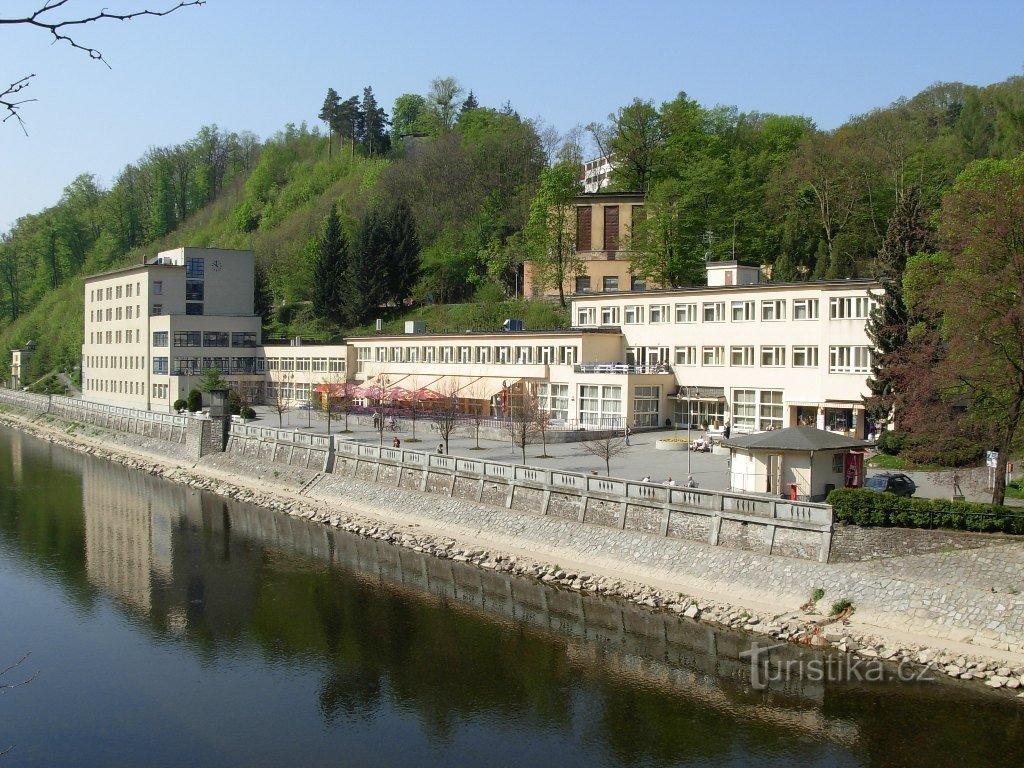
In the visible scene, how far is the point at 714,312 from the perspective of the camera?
49000mm

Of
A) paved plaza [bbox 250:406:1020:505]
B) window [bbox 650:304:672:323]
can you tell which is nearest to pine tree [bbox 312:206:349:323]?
paved plaza [bbox 250:406:1020:505]

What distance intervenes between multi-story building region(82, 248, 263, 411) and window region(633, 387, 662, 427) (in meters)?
35.8

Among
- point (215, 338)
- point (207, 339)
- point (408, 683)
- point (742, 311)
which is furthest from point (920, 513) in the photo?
point (215, 338)

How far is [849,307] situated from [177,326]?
49776 mm

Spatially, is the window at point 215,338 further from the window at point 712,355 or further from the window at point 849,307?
A: the window at point 849,307

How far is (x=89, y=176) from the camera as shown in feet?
460

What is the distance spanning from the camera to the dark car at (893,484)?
30281mm

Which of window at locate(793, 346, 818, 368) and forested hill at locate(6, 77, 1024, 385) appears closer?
window at locate(793, 346, 818, 368)

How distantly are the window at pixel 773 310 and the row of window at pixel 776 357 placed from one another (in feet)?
4.55

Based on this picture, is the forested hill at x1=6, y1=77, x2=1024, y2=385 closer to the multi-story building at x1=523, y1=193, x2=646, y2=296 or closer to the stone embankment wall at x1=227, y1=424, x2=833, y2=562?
the multi-story building at x1=523, y1=193, x2=646, y2=296

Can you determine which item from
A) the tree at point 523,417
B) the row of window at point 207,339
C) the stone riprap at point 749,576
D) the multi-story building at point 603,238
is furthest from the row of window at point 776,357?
the row of window at point 207,339

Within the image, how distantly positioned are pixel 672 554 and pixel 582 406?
74.5 feet

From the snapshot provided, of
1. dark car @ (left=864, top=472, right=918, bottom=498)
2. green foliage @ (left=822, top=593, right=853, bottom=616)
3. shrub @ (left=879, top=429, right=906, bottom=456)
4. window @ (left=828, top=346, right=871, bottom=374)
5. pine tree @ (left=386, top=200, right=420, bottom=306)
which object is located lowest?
green foliage @ (left=822, top=593, right=853, bottom=616)

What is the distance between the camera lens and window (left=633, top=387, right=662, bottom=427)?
162ft
